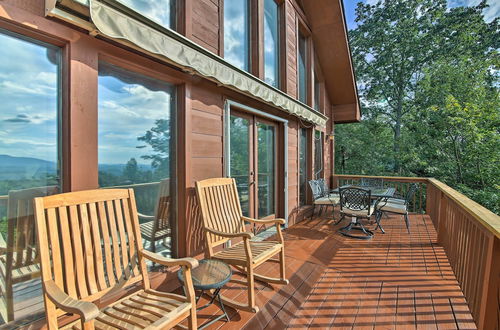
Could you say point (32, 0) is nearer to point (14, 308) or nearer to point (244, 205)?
point (14, 308)

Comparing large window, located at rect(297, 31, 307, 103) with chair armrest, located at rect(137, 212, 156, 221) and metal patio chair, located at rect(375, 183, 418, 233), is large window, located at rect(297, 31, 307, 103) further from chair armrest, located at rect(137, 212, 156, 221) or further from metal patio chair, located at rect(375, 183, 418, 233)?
chair armrest, located at rect(137, 212, 156, 221)

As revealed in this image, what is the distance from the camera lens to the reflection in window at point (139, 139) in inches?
72.4

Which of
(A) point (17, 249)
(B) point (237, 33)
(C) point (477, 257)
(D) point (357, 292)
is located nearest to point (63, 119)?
(A) point (17, 249)

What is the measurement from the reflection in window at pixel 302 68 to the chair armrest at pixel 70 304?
17.0ft

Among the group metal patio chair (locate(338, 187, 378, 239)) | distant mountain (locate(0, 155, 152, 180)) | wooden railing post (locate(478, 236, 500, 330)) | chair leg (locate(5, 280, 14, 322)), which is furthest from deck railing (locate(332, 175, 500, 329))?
chair leg (locate(5, 280, 14, 322))

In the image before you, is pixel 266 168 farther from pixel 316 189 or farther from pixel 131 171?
pixel 131 171

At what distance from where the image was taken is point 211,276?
1781 millimetres

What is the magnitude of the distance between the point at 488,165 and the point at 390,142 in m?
3.66

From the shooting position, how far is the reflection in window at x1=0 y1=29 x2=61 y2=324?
54.1 inches

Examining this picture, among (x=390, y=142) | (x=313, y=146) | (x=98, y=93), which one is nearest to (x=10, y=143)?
(x=98, y=93)

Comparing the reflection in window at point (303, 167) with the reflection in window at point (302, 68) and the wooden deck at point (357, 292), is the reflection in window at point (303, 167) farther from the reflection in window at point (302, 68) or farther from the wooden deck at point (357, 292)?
the wooden deck at point (357, 292)

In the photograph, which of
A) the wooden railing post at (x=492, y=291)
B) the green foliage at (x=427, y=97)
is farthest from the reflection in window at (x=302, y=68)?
the green foliage at (x=427, y=97)

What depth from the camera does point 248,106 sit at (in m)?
3.37

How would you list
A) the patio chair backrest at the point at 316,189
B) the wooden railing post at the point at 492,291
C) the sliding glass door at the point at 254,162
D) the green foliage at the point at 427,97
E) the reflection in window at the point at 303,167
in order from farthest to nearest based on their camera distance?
the green foliage at the point at 427,97, the reflection in window at the point at 303,167, the patio chair backrest at the point at 316,189, the sliding glass door at the point at 254,162, the wooden railing post at the point at 492,291
